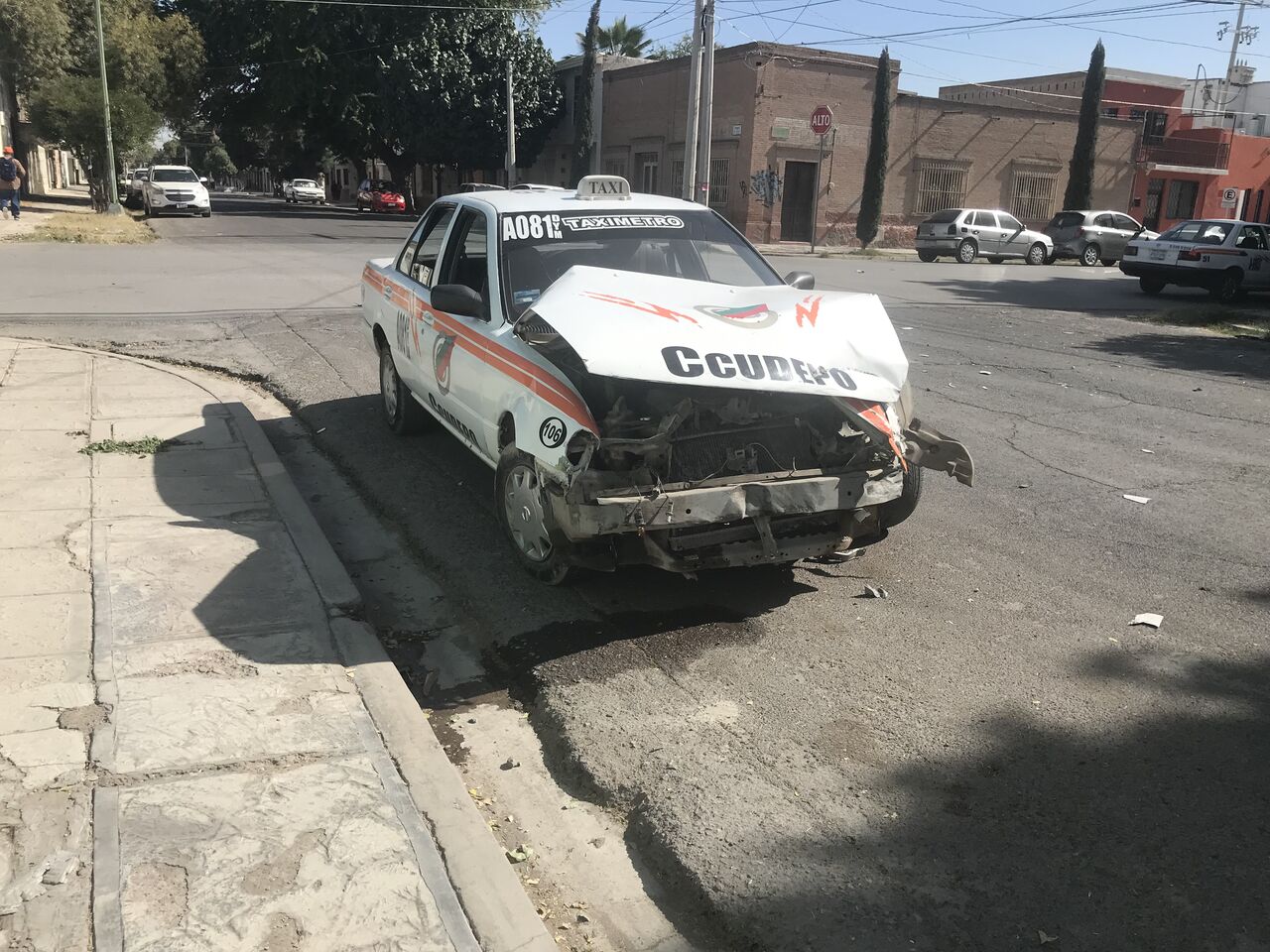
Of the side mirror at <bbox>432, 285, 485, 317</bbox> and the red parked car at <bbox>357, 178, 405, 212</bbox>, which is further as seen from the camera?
the red parked car at <bbox>357, 178, 405, 212</bbox>

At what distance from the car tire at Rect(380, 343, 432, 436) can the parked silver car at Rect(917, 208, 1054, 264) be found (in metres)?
25.8

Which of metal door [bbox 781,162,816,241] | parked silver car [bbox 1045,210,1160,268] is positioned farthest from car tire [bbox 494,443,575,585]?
metal door [bbox 781,162,816,241]

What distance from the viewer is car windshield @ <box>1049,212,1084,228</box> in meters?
31.9

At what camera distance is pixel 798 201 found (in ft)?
131

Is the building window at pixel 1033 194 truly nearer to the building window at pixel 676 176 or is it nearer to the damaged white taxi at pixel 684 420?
the building window at pixel 676 176

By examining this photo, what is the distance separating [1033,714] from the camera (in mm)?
3947

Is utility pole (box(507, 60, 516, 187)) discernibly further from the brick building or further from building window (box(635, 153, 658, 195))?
building window (box(635, 153, 658, 195))

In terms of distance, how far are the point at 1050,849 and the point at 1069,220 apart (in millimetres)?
32931

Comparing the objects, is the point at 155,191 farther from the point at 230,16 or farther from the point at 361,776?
the point at 361,776

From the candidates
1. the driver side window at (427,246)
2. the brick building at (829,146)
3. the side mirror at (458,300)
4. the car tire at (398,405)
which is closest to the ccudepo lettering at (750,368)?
the side mirror at (458,300)

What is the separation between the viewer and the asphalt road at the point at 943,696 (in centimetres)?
297

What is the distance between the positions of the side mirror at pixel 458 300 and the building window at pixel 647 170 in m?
38.9

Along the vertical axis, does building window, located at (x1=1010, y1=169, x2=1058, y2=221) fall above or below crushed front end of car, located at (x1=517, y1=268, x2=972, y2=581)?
above

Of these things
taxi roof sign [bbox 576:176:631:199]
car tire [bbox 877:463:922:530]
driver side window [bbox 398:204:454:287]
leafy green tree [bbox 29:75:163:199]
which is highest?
leafy green tree [bbox 29:75:163:199]
